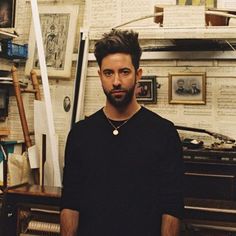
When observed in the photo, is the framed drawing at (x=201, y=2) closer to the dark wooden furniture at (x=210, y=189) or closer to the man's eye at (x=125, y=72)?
the dark wooden furniture at (x=210, y=189)

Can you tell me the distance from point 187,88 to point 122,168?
3.53 feet

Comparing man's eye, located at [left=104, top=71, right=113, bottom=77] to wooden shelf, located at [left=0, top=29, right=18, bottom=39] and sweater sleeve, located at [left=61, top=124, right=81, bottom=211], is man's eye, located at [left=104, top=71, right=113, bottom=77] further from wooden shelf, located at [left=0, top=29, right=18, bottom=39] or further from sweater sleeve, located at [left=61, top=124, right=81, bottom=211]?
wooden shelf, located at [left=0, top=29, right=18, bottom=39]

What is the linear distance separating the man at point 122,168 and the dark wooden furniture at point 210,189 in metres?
0.34

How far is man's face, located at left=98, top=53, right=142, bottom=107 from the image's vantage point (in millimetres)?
1550

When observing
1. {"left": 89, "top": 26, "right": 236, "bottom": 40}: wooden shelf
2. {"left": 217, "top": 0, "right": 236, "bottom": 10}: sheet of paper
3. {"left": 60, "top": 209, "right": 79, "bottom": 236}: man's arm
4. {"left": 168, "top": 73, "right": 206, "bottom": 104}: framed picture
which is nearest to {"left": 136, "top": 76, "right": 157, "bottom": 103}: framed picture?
{"left": 168, "top": 73, "right": 206, "bottom": 104}: framed picture

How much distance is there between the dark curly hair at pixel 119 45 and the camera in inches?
61.8

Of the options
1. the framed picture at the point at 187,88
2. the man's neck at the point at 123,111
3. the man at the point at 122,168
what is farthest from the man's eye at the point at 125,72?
the framed picture at the point at 187,88

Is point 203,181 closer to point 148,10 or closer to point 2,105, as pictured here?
point 148,10

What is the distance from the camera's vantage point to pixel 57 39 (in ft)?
8.95

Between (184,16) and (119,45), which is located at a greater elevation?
(184,16)

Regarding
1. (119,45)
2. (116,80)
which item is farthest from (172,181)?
(119,45)

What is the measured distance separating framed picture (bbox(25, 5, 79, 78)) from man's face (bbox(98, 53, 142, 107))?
1148 mm

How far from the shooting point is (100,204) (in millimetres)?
1558

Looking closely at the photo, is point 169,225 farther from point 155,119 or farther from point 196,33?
point 196,33
